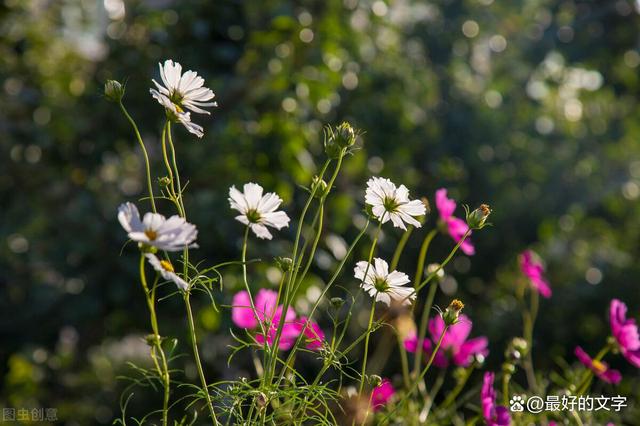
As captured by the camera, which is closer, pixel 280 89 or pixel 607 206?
pixel 280 89

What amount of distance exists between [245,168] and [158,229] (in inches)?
45.4

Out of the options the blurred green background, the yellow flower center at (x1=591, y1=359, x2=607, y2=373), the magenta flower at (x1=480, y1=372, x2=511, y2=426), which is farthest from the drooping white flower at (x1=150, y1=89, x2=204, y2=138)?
the blurred green background

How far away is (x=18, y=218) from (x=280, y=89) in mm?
687

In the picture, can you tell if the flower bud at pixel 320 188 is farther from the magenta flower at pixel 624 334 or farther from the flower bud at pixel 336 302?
the magenta flower at pixel 624 334

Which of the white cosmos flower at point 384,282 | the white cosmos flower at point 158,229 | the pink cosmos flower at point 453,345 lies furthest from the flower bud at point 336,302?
the pink cosmos flower at point 453,345

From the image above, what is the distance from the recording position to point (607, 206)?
2.51 m

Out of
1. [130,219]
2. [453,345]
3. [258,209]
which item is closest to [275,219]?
[258,209]

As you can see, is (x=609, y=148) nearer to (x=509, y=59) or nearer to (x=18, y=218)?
(x=509, y=59)

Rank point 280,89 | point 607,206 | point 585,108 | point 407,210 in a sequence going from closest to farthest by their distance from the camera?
point 407,210 < point 280,89 < point 607,206 < point 585,108

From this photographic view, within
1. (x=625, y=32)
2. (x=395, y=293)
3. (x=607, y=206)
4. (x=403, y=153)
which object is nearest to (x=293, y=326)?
(x=395, y=293)

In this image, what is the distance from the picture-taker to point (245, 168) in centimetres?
159

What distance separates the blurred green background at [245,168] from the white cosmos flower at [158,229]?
35.6 inches

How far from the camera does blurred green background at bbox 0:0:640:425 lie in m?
1.59

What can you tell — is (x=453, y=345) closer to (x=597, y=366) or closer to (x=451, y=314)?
(x=597, y=366)
